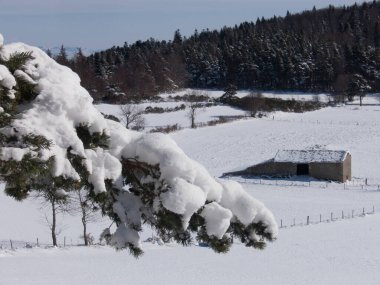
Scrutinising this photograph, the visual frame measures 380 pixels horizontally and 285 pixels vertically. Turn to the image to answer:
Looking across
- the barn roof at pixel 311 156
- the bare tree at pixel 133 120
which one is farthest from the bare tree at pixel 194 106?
the barn roof at pixel 311 156

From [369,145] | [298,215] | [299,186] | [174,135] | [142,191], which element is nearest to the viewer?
[142,191]

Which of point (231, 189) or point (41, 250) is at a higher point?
point (231, 189)

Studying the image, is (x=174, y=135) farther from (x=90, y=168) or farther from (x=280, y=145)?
(x=90, y=168)

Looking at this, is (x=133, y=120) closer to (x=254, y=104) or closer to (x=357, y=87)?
(x=254, y=104)

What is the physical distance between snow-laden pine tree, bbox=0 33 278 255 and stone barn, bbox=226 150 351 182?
3938cm

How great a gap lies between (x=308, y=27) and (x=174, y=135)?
404 ft

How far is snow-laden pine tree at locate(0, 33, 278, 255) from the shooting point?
16.9 ft

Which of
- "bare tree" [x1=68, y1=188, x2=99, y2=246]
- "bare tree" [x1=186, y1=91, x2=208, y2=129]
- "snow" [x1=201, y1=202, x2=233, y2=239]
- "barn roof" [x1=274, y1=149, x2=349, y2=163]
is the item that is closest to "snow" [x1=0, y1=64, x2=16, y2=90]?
"snow" [x1=201, y1=202, x2=233, y2=239]

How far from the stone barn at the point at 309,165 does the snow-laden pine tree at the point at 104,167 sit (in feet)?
129

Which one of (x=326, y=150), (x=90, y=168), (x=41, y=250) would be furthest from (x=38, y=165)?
(x=326, y=150)

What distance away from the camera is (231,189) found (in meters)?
6.18

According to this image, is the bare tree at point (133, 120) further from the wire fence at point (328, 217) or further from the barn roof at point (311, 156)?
the wire fence at point (328, 217)

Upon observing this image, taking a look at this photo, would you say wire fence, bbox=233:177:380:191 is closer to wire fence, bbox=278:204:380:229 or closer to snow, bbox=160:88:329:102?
wire fence, bbox=278:204:380:229

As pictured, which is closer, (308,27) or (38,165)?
(38,165)
